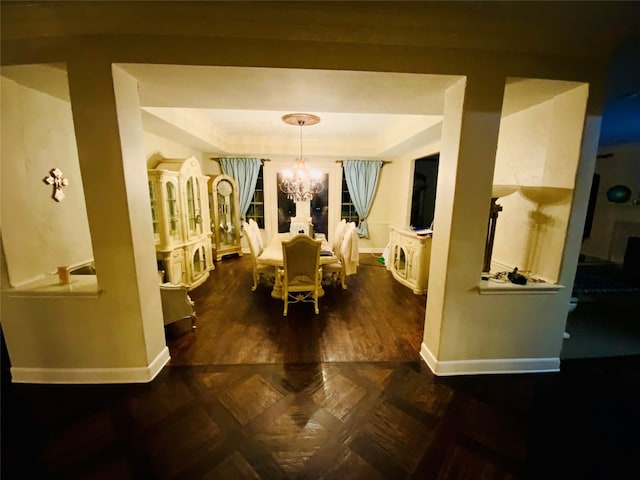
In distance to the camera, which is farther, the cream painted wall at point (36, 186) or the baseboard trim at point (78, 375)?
the baseboard trim at point (78, 375)

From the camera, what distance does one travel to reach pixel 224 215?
5051 mm

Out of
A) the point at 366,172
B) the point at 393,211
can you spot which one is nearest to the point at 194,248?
the point at 366,172

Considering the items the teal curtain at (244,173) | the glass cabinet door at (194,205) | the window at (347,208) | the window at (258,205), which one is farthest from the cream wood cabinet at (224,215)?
the window at (347,208)

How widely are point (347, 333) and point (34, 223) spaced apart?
2.68 meters

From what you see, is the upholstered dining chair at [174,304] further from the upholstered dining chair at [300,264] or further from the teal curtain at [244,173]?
the teal curtain at [244,173]

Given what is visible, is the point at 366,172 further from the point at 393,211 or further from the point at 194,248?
the point at 194,248

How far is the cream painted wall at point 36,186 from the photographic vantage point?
166 cm

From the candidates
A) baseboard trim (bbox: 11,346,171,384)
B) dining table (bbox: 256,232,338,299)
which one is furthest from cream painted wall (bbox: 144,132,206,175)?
baseboard trim (bbox: 11,346,171,384)

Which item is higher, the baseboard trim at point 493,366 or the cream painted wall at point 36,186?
the cream painted wall at point 36,186

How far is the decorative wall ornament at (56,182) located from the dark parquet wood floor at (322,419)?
1.27 metres

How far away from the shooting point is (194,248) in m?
3.80

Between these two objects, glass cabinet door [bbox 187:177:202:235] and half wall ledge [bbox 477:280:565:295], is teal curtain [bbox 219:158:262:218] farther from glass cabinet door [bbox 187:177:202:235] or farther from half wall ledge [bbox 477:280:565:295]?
half wall ledge [bbox 477:280:565:295]

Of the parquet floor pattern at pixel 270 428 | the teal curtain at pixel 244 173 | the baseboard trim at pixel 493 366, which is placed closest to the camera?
the parquet floor pattern at pixel 270 428

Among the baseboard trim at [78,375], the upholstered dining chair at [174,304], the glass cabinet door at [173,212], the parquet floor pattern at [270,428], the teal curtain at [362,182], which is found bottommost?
the parquet floor pattern at [270,428]
